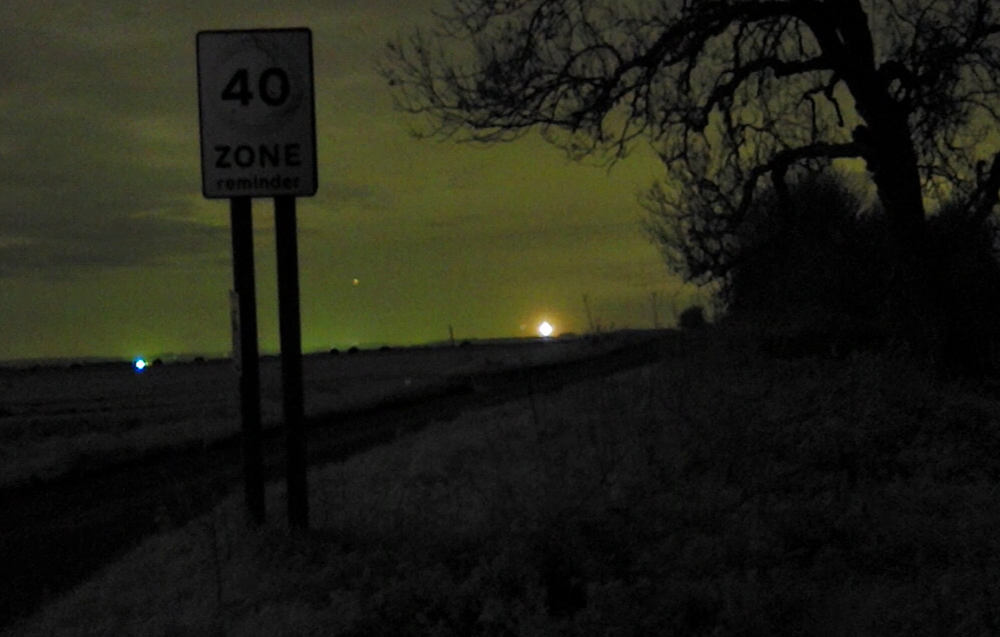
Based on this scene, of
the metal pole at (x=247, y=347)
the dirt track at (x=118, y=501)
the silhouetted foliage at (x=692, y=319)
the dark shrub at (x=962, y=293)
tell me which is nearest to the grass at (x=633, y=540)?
the metal pole at (x=247, y=347)

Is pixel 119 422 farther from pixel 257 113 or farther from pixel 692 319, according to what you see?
pixel 257 113

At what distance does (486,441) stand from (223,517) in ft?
12.8

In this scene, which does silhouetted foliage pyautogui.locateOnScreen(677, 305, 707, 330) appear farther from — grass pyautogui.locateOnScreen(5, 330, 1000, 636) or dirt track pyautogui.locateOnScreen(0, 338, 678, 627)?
grass pyautogui.locateOnScreen(5, 330, 1000, 636)

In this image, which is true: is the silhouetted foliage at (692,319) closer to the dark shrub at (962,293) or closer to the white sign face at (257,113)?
the dark shrub at (962,293)

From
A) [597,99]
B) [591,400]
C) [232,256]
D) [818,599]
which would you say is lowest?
[818,599]

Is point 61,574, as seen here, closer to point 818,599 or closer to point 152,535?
point 152,535

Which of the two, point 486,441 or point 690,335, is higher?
point 690,335

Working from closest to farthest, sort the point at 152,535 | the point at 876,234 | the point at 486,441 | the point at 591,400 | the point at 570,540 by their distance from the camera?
the point at 570,540 → the point at 152,535 → the point at 486,441 → the point at 591,400 → the point at 876,234

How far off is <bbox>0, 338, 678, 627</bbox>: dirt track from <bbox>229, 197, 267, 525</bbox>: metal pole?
31.8 inches

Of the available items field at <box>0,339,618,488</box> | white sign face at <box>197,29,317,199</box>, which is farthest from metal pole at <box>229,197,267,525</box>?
field at <box>0,339,618,488</box>

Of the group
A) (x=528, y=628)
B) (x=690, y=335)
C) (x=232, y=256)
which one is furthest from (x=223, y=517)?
(x=690, y=335)

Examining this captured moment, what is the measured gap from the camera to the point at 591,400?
14.3m

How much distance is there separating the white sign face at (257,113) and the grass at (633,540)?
104 inches

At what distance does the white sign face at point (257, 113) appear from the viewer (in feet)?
28.6
